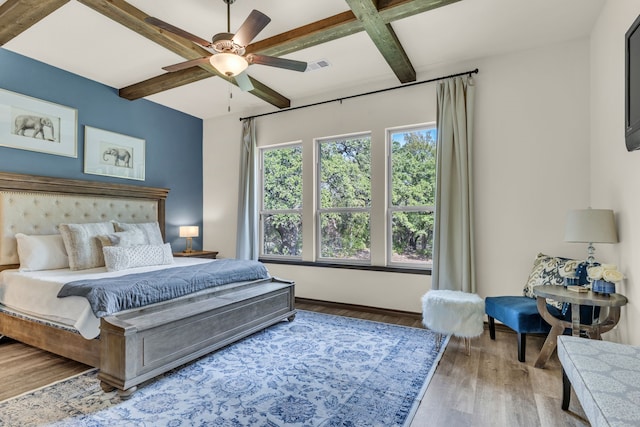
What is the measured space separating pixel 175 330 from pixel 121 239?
164cm

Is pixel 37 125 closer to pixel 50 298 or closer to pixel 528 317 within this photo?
pixel 50 298

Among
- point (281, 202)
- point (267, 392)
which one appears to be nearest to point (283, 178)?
point (281, 202)

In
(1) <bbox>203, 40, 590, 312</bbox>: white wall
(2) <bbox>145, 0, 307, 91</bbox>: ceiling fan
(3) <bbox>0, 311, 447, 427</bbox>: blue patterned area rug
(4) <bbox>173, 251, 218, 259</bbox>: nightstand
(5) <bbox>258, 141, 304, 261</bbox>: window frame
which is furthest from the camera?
(5) <bbox>258, 141, 304, 261</bbox>: window frame

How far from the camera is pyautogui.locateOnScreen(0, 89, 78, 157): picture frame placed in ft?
11.0

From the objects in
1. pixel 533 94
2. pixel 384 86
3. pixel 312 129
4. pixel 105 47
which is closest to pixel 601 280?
pixel 533 94

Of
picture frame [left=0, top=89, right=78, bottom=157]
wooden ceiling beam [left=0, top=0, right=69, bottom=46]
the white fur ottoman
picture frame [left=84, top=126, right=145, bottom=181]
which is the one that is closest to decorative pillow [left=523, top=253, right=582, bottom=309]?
the white fur ottoman

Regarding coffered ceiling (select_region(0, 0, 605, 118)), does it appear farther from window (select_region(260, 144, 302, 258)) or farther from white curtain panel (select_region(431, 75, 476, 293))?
window (select_region(260, 144, 302, 258))

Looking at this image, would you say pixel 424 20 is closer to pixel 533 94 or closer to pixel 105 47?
pixel 533 94

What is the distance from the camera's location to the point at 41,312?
266cm

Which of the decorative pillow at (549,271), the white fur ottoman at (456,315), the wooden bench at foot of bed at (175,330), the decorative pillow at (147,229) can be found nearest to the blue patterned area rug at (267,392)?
the wooden bench at foot of bed at (175,330)

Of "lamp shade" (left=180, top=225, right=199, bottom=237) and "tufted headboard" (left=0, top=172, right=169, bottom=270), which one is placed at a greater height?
"tufted headboard" (left=0, top=172, right=169, bottom=270)

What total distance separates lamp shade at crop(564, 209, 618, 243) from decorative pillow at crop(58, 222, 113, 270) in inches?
171

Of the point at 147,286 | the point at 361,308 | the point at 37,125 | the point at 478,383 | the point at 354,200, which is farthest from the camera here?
the point at 354,200

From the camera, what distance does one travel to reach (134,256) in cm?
342
